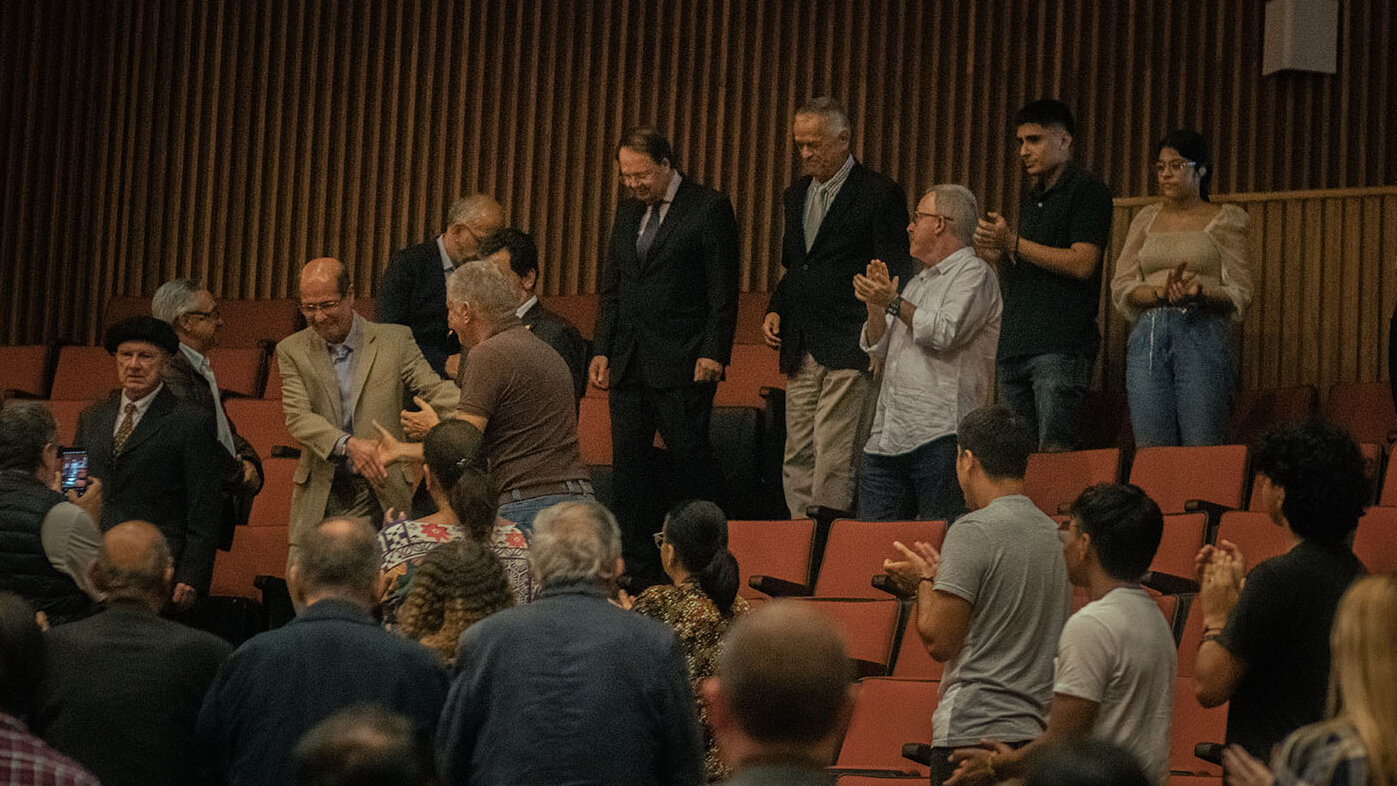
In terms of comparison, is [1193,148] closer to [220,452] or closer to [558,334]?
[558,334]

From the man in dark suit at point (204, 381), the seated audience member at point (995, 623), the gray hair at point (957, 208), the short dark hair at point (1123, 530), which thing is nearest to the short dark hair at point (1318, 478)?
the short dark hair at point (1123, 530)

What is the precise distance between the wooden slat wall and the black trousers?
201cm

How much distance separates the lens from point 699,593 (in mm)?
3633

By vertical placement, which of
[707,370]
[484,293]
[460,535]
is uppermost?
[484,293]

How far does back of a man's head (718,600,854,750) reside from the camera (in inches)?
71.7

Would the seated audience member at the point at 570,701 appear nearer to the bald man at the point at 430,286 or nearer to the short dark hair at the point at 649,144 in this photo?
the short dark hair at the point at 649,144

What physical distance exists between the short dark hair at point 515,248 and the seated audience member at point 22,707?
284 centimetres

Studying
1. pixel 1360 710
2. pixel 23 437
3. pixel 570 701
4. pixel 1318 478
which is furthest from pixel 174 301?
pixel 1360 710

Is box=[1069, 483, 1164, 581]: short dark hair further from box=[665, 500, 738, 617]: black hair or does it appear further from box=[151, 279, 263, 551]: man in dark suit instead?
box=[151, 279, 263, 551]: man in dark suit

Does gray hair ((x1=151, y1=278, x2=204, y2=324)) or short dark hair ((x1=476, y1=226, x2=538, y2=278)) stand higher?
short dark hair ((x1=476, y1=226, x2=538, y2=278))

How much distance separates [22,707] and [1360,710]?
5.73ft

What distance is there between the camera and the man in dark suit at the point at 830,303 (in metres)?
5.46

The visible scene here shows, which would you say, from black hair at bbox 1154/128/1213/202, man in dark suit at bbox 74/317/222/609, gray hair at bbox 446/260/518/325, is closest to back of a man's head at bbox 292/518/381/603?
gray hair at bbox 446/260/518/325

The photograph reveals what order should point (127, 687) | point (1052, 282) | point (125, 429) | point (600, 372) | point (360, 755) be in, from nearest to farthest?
point (360, 755)
point (127, 687)
point (125, 429)
point (1052, 282)
point (600, 372)
